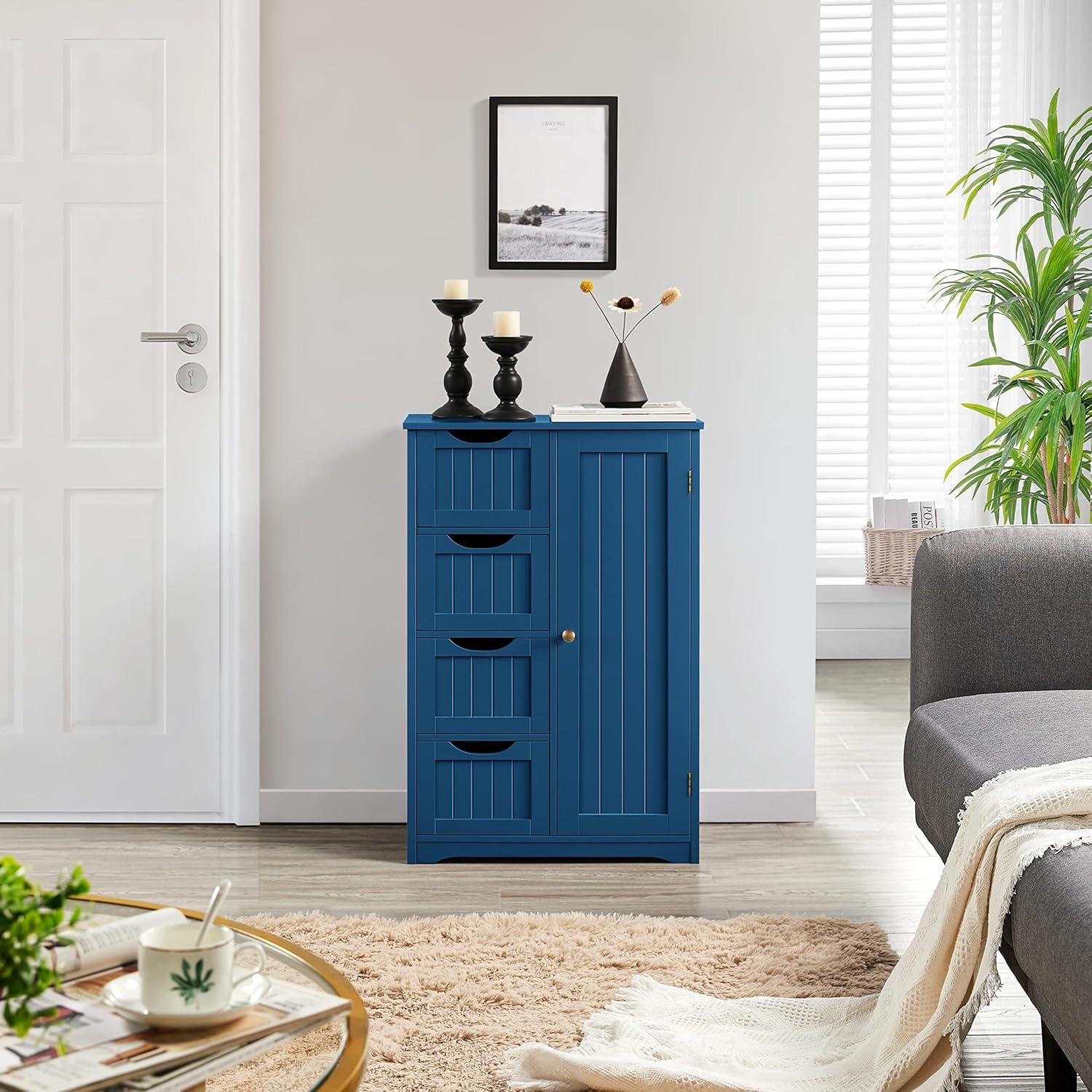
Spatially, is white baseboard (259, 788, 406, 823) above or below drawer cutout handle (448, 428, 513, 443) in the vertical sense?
below

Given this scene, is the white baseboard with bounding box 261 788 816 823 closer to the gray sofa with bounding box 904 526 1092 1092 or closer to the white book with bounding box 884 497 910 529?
the gray sofa with bounding box 904 526 1092 1092

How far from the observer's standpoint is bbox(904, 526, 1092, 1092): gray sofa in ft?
6.36

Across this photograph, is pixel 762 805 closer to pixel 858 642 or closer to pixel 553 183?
pixel 553 183

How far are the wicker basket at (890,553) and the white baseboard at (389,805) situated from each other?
6.71ft

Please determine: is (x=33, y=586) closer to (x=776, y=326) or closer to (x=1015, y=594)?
(x=776, y=326)

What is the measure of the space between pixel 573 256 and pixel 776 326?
523 millimetres

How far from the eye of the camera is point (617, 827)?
2742mm

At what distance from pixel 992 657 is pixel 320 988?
1449 millimetres

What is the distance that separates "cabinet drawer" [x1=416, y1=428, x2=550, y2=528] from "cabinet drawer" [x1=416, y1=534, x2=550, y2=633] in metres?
0.05

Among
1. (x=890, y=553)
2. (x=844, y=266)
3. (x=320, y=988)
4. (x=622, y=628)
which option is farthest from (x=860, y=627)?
(x=320, y=988)

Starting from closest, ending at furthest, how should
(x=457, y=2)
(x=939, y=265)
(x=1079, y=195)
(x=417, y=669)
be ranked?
(x=417, y=669)
(x=457, y=2)
(x=1079, y=195)
(x=939, y=265)

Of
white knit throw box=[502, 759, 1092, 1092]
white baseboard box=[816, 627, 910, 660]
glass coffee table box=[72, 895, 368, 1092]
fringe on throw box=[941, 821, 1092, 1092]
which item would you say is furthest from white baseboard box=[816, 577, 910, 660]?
glass coffee table box=[72, 895, 368, 1092]

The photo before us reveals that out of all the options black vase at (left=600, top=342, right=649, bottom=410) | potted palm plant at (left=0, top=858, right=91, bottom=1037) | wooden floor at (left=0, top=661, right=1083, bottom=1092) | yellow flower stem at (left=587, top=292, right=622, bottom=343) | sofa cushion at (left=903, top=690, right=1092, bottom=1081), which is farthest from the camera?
yellow flower stem at (left=587, top=292, right=622, bottom=343)

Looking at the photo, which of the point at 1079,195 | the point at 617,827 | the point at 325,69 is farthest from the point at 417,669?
the point at 1079,195
